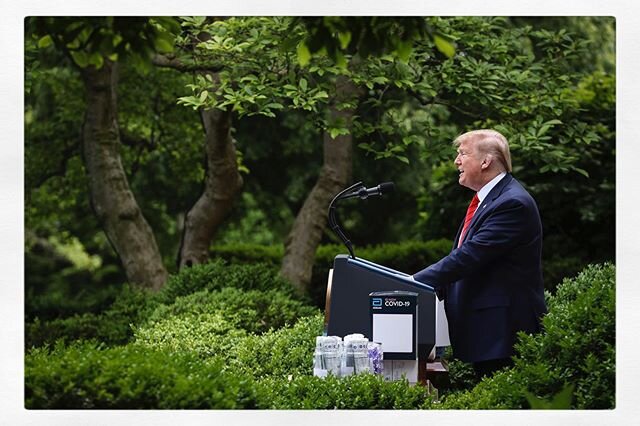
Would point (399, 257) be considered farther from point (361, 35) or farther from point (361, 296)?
point (361, 35)

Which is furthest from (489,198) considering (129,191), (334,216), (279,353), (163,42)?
(129,191)

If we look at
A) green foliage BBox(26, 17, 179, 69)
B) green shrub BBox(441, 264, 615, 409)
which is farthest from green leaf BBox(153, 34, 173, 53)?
green shrub BBox(441, 264, 615, 409)

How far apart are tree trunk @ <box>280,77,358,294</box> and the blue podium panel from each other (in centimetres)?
452

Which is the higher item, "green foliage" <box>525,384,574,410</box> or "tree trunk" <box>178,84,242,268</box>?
"tree trunk" <box>178,84,242,268</box>

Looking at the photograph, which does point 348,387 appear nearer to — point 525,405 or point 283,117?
point 525,405

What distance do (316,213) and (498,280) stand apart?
4.63 metres

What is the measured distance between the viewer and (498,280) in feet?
16.1

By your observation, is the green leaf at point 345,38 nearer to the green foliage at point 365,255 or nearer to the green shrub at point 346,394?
the green shrub at point 346,394

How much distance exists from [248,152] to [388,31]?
9806mm

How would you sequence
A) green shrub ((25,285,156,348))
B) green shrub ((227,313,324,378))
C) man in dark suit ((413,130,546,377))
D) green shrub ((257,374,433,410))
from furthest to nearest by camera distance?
1. green shrub ((25,285,156,348))
2. green shrub ((227,313,324,378))
3. man in dark suit ((413,130,546,377))
4. green shrub ((257,374,433,410))

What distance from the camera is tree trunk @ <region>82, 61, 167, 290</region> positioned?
9172mm

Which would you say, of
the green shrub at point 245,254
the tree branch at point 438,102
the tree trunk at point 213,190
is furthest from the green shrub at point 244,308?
the green shrub at point 245,254

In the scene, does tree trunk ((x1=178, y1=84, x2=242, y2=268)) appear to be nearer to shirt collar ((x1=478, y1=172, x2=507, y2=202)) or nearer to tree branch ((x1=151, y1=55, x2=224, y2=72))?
tree branch ((x1=151, y1=55, x2=224, y2=72))

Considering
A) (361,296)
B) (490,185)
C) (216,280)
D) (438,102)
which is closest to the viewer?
(361,296)
